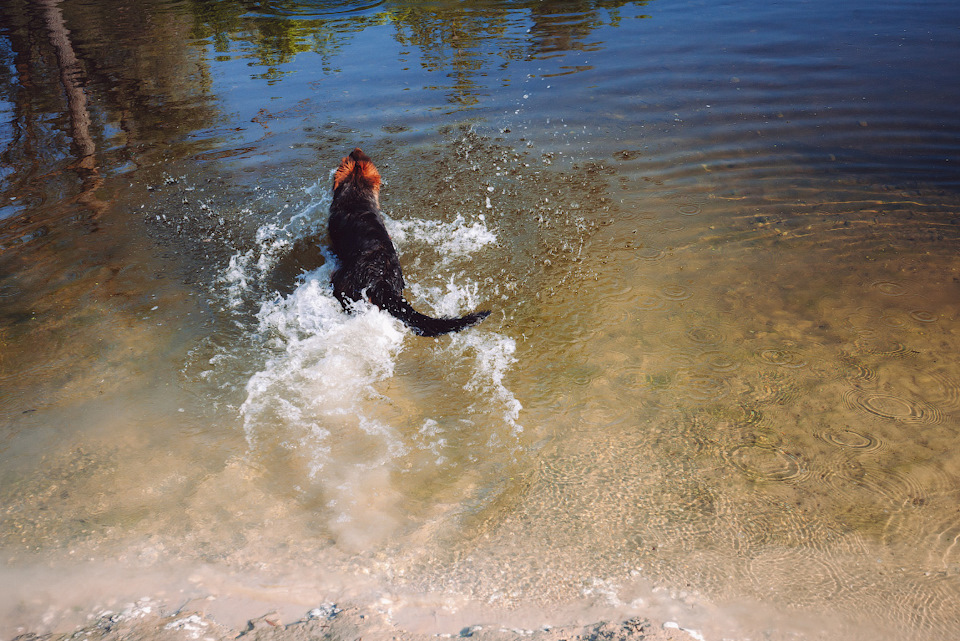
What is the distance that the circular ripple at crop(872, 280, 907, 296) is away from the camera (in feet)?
16.8

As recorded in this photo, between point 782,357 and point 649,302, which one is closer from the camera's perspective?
point 782,357

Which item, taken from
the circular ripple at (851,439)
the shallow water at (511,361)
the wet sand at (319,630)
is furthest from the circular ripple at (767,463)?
the wet sand at (319,630)

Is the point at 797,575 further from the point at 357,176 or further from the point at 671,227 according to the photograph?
the point at 357,176

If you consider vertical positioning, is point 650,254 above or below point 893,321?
above

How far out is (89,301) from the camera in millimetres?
5418

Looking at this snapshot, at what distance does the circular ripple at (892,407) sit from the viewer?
3.86 meters

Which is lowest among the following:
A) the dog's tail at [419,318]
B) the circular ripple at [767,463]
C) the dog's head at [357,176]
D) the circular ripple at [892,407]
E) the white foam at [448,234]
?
the circular ripple at [767,463]

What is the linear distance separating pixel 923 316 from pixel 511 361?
11.8ft

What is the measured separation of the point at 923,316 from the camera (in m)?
4.83

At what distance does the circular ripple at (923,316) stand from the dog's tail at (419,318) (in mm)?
3685

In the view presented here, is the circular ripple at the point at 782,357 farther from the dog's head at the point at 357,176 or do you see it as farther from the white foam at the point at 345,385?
the dog's head at the point at 357,176

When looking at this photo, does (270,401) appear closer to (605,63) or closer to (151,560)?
(151,560)

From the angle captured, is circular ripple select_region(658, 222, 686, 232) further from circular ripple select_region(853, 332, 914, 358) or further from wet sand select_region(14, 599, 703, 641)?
wet sand select_region(14, 599, 703, 641)

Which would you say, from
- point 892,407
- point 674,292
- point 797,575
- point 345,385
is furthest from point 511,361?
point 892,407
